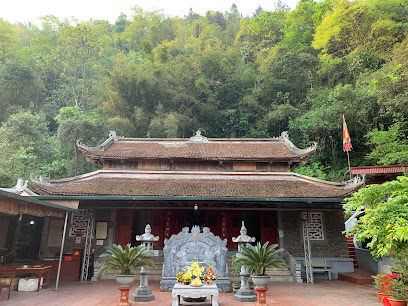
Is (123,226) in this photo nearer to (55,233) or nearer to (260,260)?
(55,233)

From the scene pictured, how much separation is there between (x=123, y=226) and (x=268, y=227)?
699 cm

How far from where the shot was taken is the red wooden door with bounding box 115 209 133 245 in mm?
12867

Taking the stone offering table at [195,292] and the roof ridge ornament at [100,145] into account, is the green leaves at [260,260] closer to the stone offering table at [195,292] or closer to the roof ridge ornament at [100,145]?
the stone offering table at [195,292]

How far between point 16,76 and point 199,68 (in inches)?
813

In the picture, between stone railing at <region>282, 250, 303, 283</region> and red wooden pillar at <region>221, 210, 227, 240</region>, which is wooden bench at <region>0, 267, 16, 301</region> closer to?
red wooden pillar at <region>221, 210, 227, 240</region>

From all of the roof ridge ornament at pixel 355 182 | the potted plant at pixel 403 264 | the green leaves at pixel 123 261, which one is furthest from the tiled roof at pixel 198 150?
the potted plant at pixel 403 264

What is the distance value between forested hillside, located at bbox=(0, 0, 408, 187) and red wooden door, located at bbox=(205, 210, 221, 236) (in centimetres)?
1060

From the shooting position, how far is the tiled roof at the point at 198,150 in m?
14.0

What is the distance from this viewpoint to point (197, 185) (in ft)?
41.6

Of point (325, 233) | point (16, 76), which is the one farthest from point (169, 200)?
point (16, 76)

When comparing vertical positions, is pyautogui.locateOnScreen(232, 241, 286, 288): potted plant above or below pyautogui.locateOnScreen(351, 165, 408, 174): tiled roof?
below

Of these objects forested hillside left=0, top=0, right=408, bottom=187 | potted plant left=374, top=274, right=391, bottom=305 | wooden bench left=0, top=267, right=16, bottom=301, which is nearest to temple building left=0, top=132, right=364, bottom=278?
wooden bench left=0, top=267, right=16, bottom=301

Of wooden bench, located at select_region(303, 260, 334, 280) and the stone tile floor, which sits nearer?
the stone tile floor

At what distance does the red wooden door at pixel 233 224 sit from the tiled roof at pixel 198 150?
9.28ft
